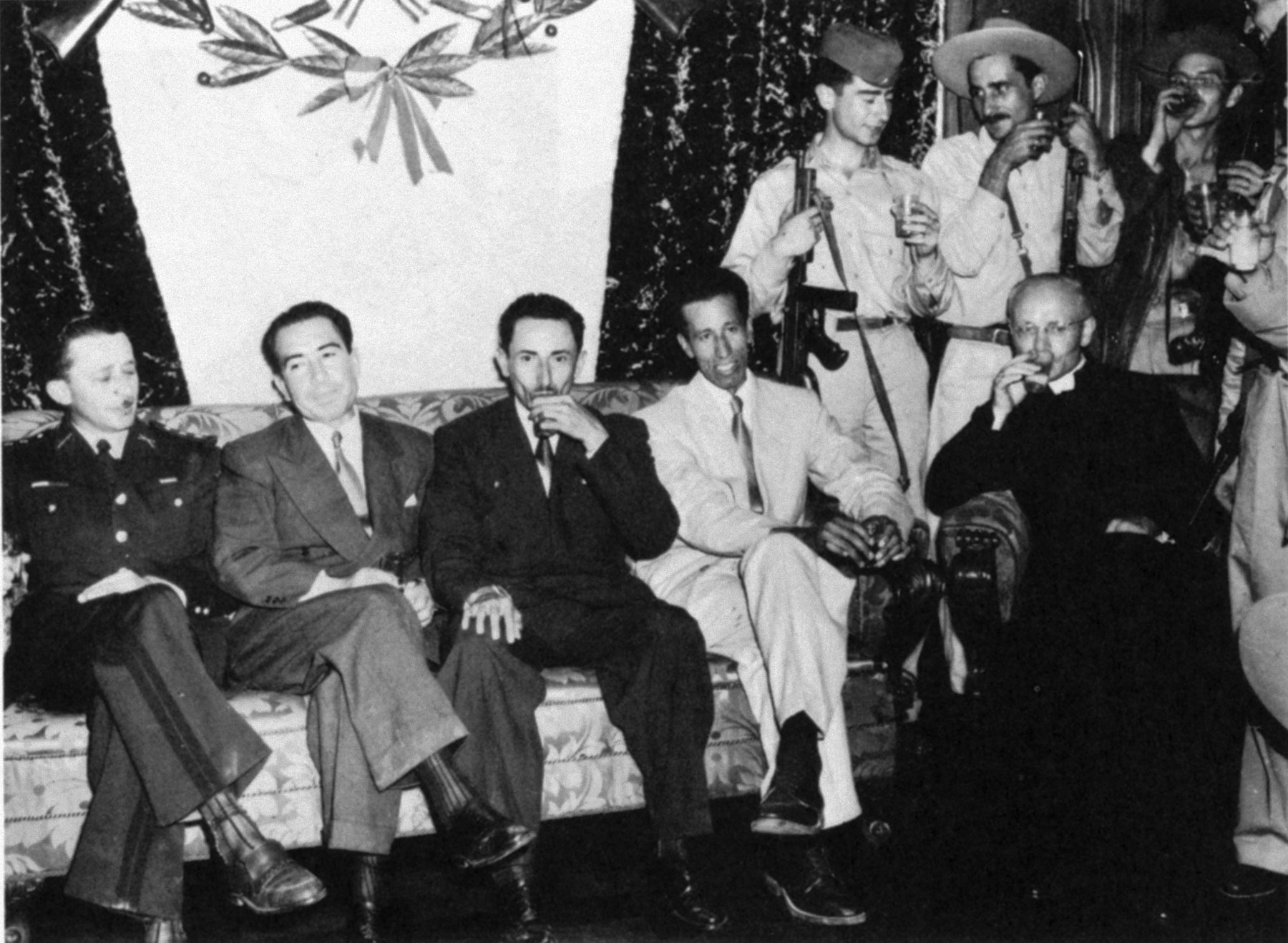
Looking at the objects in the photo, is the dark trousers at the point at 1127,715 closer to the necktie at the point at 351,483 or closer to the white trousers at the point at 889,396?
the white trousers at the point at 889,396

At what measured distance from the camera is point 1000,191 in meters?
4.14

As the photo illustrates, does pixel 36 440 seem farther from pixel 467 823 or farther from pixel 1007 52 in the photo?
pixel 1007 52

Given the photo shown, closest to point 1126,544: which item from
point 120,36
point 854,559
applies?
point 854,559

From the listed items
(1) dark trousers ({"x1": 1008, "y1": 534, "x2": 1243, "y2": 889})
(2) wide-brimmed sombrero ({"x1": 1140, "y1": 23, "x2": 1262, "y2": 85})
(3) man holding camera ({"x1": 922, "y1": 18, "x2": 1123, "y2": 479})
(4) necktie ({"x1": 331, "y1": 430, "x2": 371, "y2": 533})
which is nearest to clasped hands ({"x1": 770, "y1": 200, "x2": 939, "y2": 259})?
(3) man holding camera ({"x1": 922, "y1": 18, "x2": 1123, "y2": 479})

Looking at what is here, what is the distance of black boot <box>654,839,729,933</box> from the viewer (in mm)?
3010

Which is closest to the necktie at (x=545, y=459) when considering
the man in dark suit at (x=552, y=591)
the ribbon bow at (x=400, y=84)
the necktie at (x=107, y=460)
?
the man in dark suit at (x=552, y=591)

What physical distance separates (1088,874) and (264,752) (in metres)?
1.79

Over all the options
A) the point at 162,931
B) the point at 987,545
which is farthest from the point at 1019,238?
the point at 162,931

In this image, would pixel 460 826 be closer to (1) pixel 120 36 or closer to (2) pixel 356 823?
(2) pixel 356 823

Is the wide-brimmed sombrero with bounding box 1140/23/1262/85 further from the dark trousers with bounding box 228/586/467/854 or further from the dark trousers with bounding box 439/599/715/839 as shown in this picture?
the dark trousers with bounding box 228/586/467/854

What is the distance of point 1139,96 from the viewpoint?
15.3ft

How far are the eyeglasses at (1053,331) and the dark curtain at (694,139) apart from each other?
2.73 ft

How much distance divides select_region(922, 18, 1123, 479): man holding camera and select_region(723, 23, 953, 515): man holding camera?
0.11 metres

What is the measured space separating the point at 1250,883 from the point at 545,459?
6.06 ft
